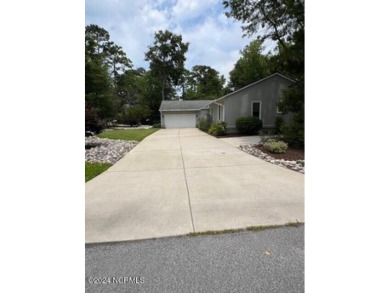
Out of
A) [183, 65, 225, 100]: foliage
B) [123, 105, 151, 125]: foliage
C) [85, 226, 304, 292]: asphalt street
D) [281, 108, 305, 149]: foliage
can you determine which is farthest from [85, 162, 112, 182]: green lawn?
[183, 65, 225, 100]: foliage

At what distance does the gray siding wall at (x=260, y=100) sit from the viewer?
14.7 metres

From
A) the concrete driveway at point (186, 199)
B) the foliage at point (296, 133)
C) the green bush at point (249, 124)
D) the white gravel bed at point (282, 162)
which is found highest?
the green bush at point (249, 124)

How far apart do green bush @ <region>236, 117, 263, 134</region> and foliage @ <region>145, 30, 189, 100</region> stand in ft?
78.9

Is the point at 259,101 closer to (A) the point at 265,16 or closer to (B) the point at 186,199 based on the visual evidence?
(A) the point at 265,16

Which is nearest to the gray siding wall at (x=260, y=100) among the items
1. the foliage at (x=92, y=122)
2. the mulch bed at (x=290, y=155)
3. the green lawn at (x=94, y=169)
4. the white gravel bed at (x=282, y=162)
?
the mulch bed at (x=290, y=155)

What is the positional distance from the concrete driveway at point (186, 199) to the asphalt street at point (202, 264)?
0.25m

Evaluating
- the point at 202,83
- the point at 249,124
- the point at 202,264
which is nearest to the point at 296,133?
the point at 249,124

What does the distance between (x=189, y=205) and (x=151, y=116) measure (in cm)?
3106

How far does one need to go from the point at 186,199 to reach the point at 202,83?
43298 millimetres

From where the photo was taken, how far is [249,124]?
45.6 ft

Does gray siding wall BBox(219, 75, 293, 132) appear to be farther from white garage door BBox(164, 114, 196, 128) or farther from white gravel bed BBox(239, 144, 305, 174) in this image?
white garage door BBox(164, 114, 196, 128)

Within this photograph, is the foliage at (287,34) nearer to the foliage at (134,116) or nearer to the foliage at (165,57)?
the foliage at (134,116)
